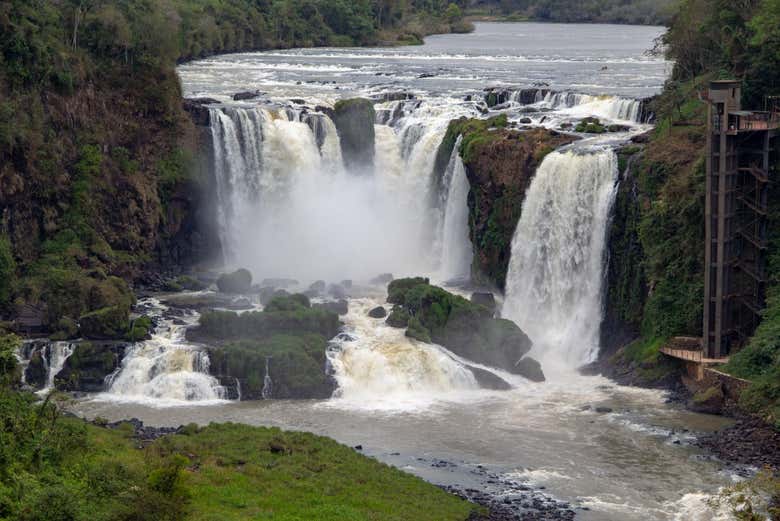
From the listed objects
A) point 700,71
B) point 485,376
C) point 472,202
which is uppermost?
point 700,71

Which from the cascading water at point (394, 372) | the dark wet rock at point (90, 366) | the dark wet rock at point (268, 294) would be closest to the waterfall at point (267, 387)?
the cascading water at point (394, 372)

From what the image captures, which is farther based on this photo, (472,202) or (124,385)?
(472,202)

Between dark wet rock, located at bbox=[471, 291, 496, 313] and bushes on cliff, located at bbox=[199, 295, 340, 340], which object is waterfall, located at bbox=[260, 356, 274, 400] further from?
dark wet rock, located at bbox=[471, 291, 496, 313]

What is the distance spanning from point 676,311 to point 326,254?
2105cm

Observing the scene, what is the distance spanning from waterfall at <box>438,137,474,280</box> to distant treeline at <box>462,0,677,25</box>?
6487 centimetres

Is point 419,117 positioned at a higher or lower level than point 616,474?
higher

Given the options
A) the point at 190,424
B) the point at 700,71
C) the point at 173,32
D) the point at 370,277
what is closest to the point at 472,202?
the point at 370,277

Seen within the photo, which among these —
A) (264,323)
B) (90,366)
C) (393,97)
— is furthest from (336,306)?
(393,97)

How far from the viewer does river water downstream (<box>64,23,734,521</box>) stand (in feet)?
135

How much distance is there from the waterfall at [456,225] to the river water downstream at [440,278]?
0.29ft

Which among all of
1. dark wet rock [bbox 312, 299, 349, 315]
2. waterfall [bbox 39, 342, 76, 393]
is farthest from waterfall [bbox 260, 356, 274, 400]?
waterfall [bbox 39, 342, 76, 393]

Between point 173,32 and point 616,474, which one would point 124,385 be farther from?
point 173,32

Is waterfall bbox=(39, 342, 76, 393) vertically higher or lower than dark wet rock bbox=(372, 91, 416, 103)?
lower

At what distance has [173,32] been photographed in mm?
66688
